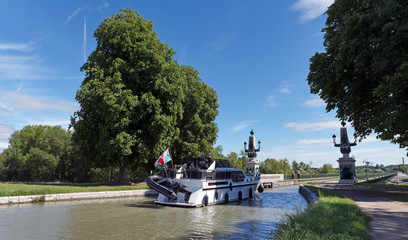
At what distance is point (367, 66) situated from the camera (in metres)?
16.3

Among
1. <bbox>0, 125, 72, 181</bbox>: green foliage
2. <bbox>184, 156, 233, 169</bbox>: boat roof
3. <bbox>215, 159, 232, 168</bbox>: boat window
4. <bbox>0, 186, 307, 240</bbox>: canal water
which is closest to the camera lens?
<bbox>0, 186, 307, 240</bbox>: canal water

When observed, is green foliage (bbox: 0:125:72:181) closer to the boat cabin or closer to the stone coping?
the stone coping

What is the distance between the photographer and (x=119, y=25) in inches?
1137

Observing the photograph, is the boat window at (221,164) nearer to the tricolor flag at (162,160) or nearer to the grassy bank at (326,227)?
the tricolor flag at (162,160)

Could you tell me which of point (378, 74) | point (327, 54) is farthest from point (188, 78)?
point (378, 74)

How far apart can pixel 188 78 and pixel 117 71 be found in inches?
585

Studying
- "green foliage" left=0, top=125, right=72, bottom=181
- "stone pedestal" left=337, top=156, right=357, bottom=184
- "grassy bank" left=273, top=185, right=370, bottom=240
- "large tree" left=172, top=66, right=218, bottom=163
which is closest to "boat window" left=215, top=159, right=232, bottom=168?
"large tree" left=172, top=66, right=218, bottom=163

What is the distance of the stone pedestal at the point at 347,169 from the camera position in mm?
32775

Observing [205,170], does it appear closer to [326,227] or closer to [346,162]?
[326,227]

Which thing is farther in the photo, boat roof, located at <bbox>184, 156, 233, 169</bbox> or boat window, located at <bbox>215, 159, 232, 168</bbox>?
boat window, located at <bbox>215, 159, 232, 168</bbox>

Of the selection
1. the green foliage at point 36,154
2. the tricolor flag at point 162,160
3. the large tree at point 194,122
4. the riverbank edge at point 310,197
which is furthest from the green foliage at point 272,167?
the tricolor flag at point 162,160

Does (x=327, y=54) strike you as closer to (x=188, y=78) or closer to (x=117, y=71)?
(x=117, y=71)

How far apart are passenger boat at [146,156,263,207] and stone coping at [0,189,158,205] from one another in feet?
17.3

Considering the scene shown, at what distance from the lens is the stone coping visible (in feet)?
57.1
